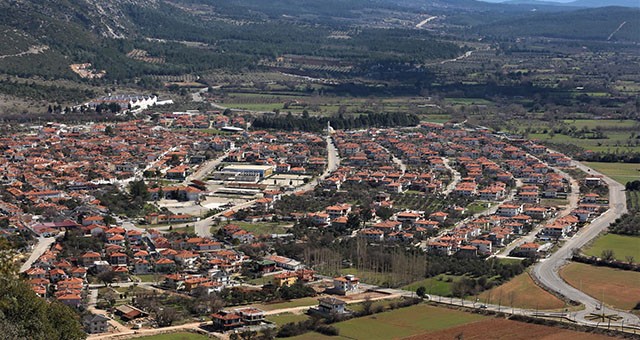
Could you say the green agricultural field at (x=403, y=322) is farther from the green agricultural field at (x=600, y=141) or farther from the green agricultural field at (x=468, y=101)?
the green agricultural field at (x=468, y=101)

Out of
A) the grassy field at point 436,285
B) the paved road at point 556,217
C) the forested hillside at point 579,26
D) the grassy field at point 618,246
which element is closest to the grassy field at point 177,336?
the grassy field at point 436,285

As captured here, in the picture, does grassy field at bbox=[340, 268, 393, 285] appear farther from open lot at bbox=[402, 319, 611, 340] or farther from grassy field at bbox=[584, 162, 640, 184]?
grassy field at bbox=[584, 162, 640, 184]

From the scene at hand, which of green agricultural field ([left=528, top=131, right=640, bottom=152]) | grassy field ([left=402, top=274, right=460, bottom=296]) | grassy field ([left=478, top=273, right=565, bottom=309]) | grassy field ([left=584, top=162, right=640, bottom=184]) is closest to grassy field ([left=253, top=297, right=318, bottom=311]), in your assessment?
grassy field ([left=402, top=274, right=460, bottom=296])

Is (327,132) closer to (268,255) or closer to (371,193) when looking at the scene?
(371,193)

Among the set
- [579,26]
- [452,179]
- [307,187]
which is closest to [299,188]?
[307,187]

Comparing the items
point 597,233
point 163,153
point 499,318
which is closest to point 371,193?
point 597,233
